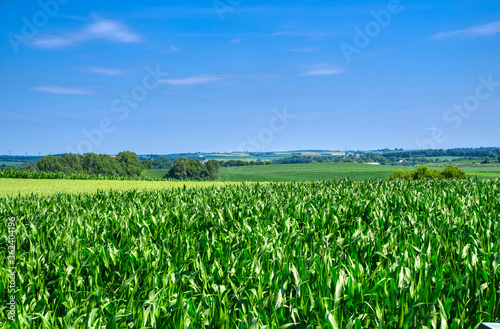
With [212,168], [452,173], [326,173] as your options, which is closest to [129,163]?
[212,168]

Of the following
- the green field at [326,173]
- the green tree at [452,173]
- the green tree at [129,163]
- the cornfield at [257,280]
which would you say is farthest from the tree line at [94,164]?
the cornfield at [257,280]

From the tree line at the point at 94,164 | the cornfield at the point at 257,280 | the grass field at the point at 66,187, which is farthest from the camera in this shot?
the tree line at the point at 94,164

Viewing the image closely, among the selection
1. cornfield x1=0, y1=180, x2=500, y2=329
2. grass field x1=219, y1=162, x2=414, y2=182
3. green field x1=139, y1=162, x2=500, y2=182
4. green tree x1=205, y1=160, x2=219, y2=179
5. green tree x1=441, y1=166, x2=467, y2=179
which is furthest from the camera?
green tree x1=205, y1=160, x2=219, y2=179

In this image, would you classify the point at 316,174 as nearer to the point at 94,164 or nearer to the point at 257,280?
the point at 94,164

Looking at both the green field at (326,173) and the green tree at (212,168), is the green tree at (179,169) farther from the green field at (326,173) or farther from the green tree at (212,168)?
the green field at (326,173)

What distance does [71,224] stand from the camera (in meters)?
8.09

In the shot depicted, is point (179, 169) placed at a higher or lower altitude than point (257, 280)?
higher

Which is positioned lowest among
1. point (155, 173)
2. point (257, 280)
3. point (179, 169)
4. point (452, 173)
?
point (155, 173)

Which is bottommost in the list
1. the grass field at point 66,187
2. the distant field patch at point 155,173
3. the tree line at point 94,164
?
the distant field patch at point 155,173

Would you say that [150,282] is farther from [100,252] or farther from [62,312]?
[100,252]

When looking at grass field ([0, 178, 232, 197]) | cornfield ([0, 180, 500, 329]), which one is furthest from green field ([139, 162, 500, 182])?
cornfield ([0, 180, 500, 329])

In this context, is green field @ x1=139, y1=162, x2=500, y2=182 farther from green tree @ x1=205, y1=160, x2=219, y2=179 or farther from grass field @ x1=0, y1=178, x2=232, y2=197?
grass field @ x1=0, y1=178, x2=232, y2=197

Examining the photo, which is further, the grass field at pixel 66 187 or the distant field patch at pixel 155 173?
the distant field patch at pixel 155 173

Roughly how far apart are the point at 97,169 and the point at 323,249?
9861cm
